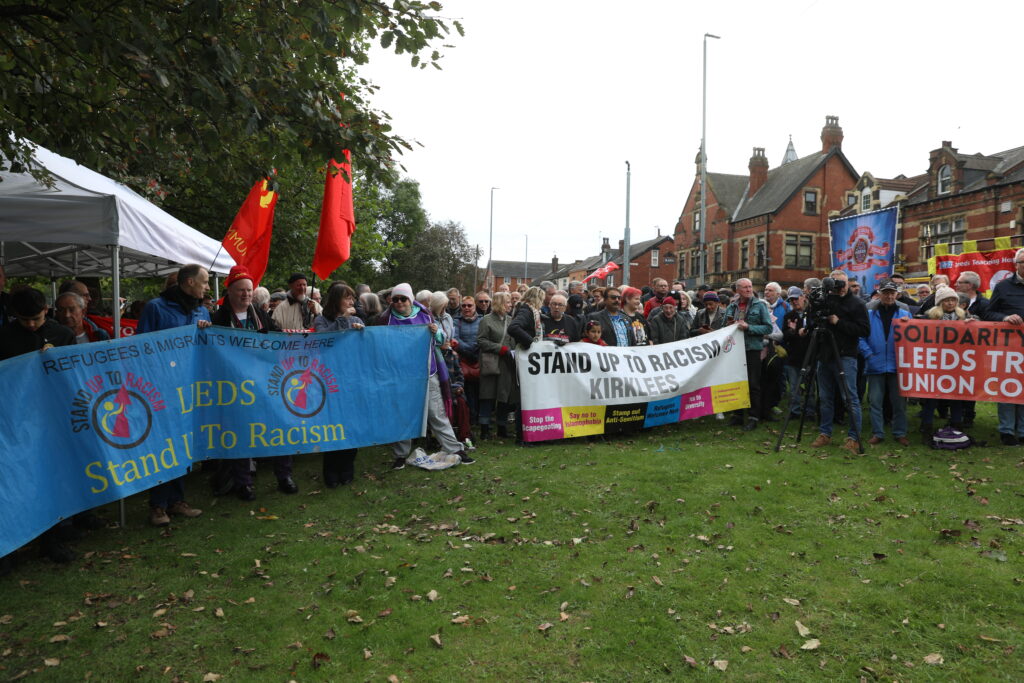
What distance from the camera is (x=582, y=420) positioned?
8.87 metres

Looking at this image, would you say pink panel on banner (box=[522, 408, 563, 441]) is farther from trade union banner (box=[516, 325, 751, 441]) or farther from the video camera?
the video camera

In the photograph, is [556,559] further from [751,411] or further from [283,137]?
[751,411]

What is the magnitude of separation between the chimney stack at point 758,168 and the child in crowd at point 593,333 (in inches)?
2019

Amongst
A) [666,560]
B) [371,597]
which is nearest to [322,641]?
[371,597]

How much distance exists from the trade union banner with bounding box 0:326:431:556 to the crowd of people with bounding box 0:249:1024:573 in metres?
0.33

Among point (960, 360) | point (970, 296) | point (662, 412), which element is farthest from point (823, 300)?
point (970, 296)

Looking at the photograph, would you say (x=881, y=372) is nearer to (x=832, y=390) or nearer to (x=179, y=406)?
(x=832, y=390)

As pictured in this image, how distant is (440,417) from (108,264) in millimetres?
7665

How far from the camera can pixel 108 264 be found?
11.4 m

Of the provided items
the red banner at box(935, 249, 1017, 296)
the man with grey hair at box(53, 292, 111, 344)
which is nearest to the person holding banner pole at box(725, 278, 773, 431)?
the red banner at box(935, 249, 1017, 296)

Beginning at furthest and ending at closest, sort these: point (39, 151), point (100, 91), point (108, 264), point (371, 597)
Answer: point (108, 264), point (39, 151), point (100, 91), point (371, 597)

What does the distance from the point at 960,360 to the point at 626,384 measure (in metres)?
4.13

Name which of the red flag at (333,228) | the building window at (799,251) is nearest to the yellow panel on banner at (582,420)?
the red flag at (333,228)

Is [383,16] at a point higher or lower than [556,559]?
higher
